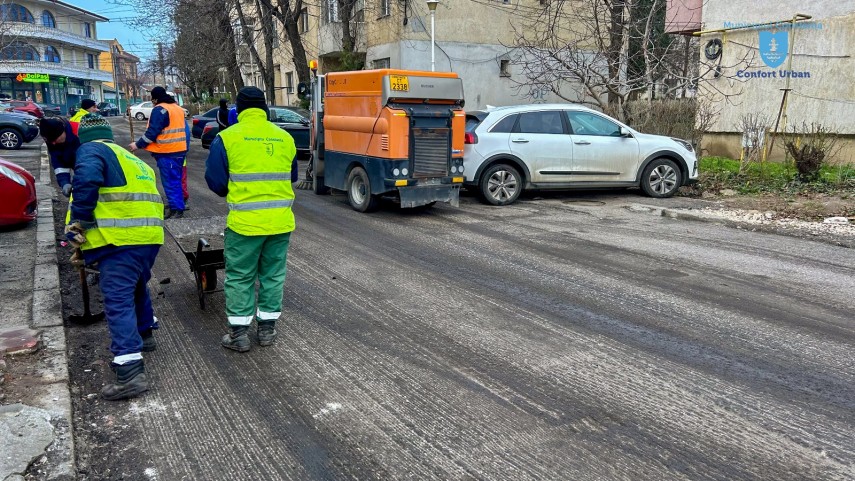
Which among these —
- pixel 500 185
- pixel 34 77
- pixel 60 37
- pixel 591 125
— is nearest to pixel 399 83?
pixel 500 185

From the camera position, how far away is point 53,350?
4.64m

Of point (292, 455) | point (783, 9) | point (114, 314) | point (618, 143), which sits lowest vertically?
point (292, 455)

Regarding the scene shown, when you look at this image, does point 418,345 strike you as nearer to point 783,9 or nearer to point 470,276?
point 470,276

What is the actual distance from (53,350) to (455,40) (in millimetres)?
21928

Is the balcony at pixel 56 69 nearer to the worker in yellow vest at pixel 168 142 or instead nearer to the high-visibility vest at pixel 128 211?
the worker in yellow vest at pixel 168 142

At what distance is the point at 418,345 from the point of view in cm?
492

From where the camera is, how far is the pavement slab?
322cm

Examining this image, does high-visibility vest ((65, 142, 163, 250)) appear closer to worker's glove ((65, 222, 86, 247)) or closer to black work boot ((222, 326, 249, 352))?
worker's glove ((65, 222, 86, 247))

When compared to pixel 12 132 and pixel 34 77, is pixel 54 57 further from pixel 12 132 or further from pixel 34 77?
pixel 12 132

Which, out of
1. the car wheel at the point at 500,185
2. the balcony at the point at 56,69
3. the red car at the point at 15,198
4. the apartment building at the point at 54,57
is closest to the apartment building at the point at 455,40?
the car wheel at the point at 500,185

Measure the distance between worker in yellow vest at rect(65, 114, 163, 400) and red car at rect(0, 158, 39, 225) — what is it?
17.4 ft

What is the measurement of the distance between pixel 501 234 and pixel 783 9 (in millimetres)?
10061

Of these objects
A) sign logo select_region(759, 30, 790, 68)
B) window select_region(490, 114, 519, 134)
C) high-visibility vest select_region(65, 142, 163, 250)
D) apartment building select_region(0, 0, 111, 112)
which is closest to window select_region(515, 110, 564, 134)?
window select_region(490, 114, 519, 134)

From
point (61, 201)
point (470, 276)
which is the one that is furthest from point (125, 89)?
point (470, 276)
